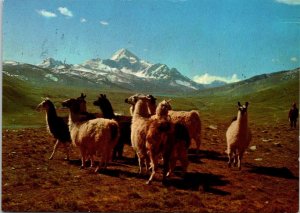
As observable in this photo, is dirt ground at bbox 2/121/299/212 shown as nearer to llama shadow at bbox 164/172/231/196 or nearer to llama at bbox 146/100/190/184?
llama shadow at bbox 164/172/231/196

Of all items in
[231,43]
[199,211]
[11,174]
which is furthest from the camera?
[231,43]

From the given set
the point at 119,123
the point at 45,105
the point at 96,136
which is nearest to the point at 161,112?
the point at 96,136

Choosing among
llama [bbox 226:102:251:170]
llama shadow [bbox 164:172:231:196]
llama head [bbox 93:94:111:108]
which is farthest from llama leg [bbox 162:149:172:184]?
llama head [bbox 93:94:111:108]

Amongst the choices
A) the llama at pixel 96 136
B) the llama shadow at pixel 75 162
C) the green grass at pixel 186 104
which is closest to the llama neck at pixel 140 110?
the llama at pixel 96 136

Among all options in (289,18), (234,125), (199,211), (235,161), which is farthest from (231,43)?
(199,211)

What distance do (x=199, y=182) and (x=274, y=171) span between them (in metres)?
3.19

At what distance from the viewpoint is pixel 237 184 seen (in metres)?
11.3

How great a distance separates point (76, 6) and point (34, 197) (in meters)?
6.98

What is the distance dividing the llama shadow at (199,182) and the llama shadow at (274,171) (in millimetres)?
1673

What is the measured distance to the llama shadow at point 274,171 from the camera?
1243cm

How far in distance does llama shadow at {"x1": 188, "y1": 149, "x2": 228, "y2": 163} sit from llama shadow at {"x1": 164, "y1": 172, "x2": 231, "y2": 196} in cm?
216

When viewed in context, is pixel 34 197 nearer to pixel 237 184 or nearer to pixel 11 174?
pixel 11 174

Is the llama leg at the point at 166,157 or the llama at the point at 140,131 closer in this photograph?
the llama leg at the point at 166,157

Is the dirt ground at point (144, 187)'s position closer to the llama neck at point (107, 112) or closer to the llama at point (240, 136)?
the llama at point (240, 136)
